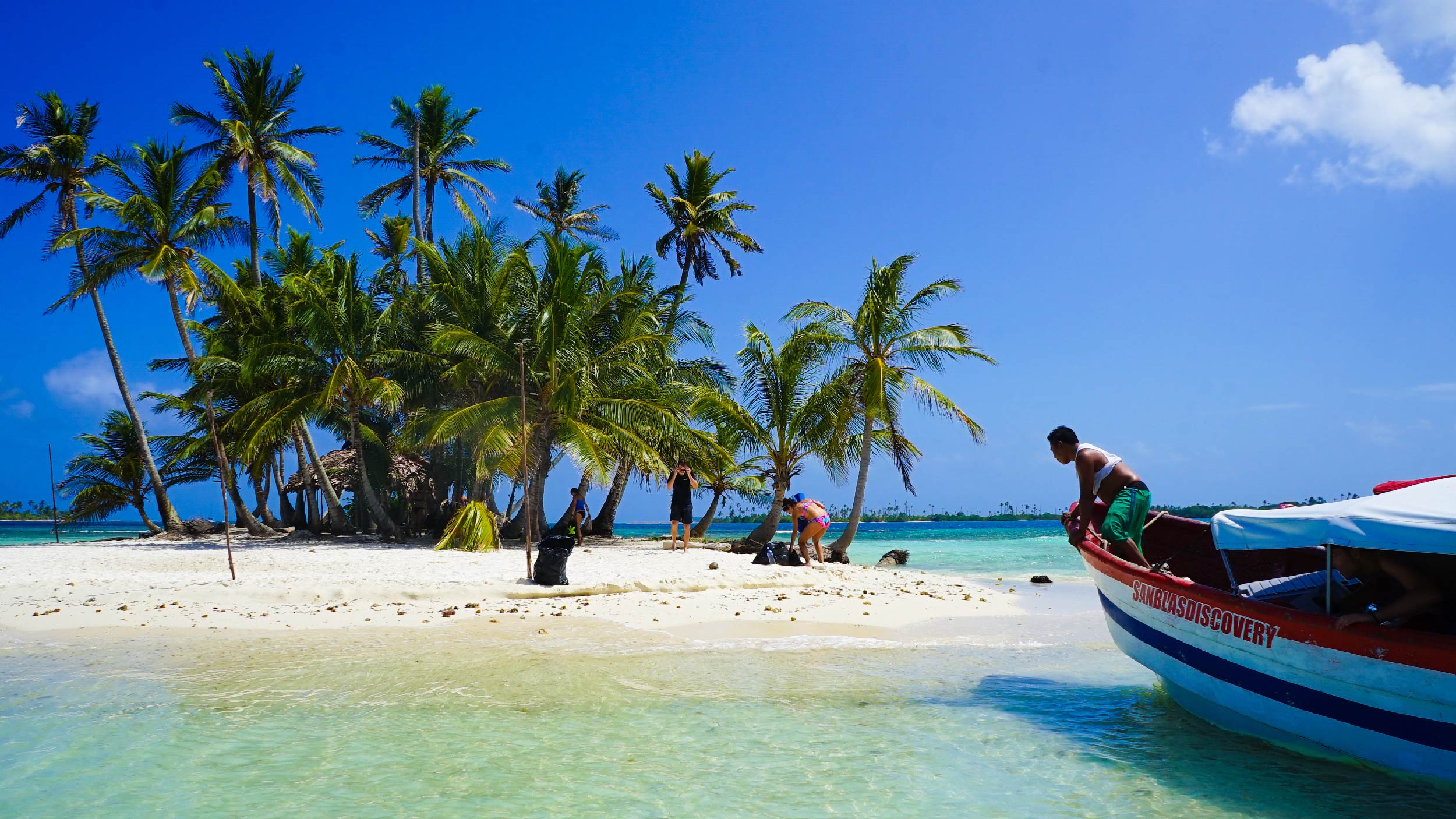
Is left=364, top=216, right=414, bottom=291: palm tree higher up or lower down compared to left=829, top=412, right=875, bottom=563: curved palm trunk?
higher up

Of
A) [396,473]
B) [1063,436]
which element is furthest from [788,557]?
[396,473]

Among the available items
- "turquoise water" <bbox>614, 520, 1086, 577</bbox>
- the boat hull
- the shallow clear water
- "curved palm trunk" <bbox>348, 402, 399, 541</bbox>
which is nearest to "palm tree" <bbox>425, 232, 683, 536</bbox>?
"curved palm trunk" <bbox>348, 402, 399, 541</bbox>

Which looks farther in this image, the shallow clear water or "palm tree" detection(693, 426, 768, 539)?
"palm tree" detection(693, 426, 768, 539)

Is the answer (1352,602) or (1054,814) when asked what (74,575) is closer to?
(1054,814)

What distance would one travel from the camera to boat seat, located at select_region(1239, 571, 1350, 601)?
5310mm

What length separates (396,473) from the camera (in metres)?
22.0

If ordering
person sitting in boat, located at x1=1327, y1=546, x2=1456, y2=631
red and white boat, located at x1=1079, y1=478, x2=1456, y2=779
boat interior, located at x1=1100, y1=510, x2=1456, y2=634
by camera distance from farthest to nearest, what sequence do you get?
boat interior, located at x1=1100, y1=510, x2=1456, y2=634 → person sitting in boat, located at x1=1327, y1=546, x2=1456, y2=631 → red and white boat, located at x1=1079, y1=478, x2=1456, y2=779

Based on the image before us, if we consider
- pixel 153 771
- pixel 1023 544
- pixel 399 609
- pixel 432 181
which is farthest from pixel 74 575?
pixel 1023 544

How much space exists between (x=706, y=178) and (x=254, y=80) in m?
13.7

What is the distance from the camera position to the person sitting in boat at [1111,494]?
647cm

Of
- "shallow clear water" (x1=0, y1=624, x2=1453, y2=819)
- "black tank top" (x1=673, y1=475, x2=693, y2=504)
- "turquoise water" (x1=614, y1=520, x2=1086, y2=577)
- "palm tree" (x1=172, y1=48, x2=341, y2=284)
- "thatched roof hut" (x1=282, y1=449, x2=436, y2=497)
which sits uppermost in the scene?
"palm tree" (x1=172, y1=48, x2=341, y2=284)

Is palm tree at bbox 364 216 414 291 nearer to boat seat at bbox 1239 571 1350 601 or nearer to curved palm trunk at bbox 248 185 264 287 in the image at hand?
curved palm trunk at bbox 248 185 264 287

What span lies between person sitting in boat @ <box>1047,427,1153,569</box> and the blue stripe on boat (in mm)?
726

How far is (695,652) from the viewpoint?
26.8 ft
